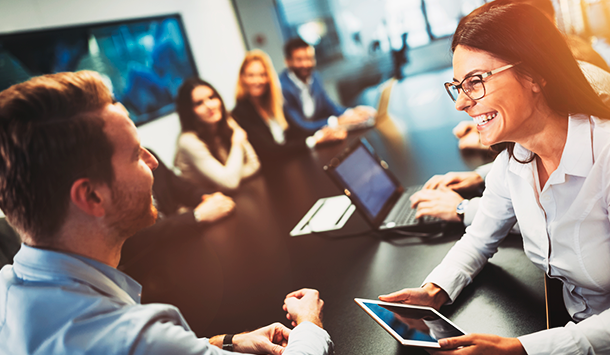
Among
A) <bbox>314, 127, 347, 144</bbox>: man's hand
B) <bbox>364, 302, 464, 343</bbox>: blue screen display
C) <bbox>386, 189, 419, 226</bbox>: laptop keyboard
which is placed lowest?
<bbox>386, 189, 419, 226</bbox>: laptop keyboard

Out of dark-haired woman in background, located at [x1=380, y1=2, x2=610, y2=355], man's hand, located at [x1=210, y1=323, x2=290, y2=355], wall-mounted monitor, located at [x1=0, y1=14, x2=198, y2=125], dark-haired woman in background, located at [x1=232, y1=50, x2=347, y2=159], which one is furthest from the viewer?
dark-haired woman in background, located at [x1=232, y1=50, x2=347, y2=159]

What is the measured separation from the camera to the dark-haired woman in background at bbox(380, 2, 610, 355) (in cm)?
89

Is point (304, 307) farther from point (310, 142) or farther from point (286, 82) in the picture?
point (286, 82)

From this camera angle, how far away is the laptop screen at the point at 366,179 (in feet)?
4.90

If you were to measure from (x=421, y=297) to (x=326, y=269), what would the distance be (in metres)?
0.39

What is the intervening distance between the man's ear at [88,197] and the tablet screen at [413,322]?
1.87 ft

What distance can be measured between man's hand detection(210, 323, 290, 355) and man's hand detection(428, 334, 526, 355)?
0.39 metres

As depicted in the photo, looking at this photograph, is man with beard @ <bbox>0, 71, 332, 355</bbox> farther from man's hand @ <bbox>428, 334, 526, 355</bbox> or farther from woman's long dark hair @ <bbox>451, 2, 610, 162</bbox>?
woman's long dark hair @ <bbox>451, 2, 610, 162</bbox>

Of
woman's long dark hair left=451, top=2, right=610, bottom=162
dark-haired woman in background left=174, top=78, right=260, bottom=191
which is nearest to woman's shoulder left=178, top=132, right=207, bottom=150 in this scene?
dark-haired woman in background left=174, top=78, right=260, bottom=191

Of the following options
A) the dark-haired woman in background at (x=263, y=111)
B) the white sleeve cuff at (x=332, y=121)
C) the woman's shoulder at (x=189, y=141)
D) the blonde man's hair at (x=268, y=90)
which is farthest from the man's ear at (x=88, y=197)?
the white sleeve cuff at (x=332, y=121)

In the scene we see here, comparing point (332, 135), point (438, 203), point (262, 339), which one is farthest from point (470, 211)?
point (332, 135)

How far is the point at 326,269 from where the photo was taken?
1.33 meters

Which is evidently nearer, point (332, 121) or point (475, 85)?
point (475, 85)

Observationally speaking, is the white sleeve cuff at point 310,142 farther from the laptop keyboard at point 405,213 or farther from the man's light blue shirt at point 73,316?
the man's light blue shirt at point 73,316
